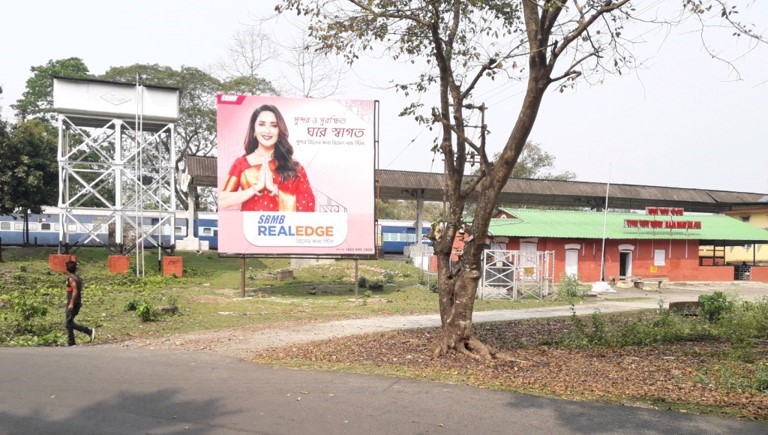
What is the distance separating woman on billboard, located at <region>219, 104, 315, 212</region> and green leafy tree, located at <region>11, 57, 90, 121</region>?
33.2 m

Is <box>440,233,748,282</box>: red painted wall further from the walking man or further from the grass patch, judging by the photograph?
the walking man

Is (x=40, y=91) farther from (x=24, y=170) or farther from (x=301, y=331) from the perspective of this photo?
(x=301, y=331)

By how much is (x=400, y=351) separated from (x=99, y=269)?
21.0 meters

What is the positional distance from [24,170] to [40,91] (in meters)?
22.1

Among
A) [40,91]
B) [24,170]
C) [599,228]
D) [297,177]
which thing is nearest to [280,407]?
[297,177]

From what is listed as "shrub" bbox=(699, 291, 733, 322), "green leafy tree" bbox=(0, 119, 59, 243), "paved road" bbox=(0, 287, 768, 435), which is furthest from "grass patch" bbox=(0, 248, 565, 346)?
"shrub" bbox=(699, 291, 733, 322)

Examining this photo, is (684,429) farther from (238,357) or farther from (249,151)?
(249,151)

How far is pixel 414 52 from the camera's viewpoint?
1141 cm

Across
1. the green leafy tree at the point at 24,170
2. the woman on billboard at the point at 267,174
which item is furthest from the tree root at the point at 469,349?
the green leafy tree at the point at 24,170

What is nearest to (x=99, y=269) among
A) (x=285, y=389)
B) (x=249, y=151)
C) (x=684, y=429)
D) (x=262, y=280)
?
(x=262, y=280)

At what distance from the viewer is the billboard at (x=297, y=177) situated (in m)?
20.8

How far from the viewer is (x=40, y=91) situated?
47.8m

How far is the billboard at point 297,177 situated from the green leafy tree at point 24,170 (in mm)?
14535

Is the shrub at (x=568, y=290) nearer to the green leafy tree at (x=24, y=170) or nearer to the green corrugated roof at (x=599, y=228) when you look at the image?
the green corrugated roof at (x=599, y=228)
